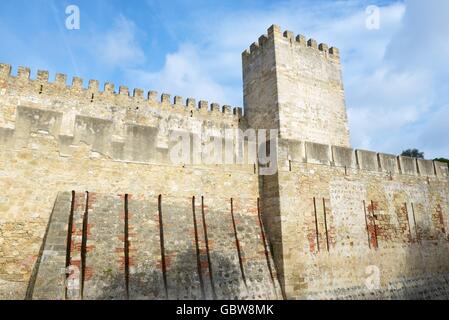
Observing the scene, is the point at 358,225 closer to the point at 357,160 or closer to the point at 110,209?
the point at 357,160

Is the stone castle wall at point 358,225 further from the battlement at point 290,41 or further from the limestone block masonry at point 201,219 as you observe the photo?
the battlement at point 290,41

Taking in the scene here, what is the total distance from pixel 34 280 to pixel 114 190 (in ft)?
7.73

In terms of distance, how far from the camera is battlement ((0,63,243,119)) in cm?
1575

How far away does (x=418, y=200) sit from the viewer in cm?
1152

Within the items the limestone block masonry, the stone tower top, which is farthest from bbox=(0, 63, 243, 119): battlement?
the limestone block masonry

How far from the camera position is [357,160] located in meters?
10.4

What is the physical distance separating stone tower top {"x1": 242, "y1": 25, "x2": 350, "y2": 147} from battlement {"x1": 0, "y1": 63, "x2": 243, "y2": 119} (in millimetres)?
2867

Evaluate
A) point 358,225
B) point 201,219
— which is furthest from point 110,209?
point 358,225

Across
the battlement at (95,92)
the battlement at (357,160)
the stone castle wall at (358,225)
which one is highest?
the battlement at (95,92)

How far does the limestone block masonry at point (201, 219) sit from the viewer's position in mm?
6301

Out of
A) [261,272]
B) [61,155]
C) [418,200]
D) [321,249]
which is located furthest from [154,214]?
[418,200]

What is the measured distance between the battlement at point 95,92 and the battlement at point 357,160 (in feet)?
35.8

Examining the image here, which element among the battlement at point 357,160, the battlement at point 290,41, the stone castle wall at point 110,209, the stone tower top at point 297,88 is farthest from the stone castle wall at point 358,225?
the battlement at point 290,41

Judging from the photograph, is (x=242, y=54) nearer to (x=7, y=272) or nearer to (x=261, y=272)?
(x=261, y=272)
